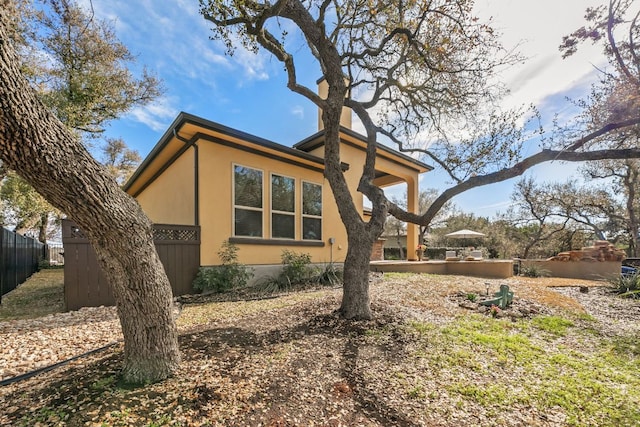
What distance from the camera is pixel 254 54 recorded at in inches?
238

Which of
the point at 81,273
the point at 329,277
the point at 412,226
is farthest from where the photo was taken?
the point at 412,226

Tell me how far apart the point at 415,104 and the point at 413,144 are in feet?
3.19

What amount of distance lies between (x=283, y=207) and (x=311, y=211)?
A: 113cm

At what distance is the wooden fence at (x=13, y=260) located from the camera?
22.7 ft

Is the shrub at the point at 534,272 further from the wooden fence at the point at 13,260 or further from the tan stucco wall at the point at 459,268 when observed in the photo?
the wooden fence at the point at 13,260

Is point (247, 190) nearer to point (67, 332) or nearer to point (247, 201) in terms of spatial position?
point (247, 201)

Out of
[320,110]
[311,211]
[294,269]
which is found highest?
[320,110]

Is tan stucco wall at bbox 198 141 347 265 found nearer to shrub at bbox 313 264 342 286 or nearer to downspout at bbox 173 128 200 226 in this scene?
downspout at bbox 173 128 200 226

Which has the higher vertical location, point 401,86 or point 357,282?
point 401,86

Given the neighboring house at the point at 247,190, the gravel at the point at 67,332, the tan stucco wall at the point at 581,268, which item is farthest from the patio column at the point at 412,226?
the gravel at the point at 67,332

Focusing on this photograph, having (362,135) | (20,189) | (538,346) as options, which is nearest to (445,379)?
(538,346)

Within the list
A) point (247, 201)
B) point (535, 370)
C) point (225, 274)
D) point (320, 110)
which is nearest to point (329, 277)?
point (225, 274)

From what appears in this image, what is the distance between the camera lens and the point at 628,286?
7.41m

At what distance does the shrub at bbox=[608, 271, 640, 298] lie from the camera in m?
7.04
